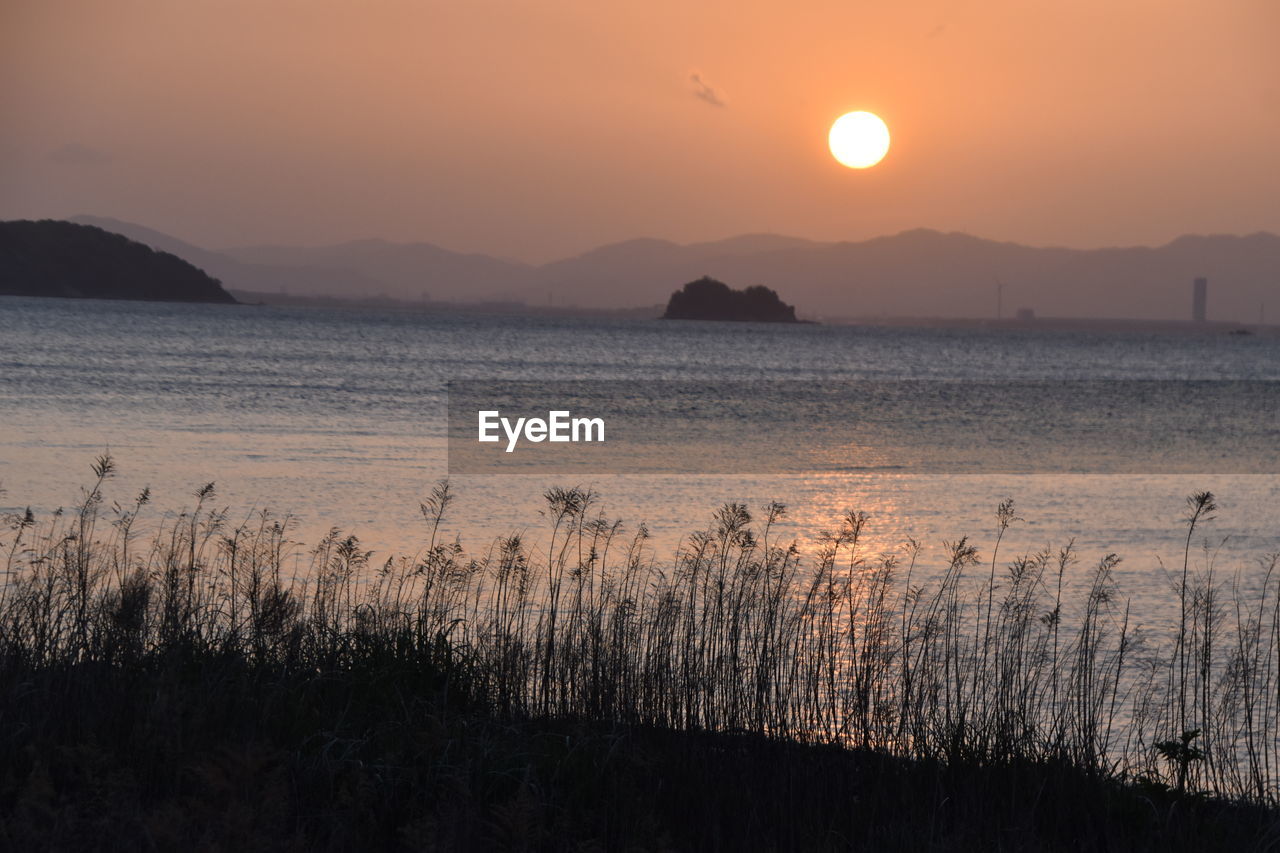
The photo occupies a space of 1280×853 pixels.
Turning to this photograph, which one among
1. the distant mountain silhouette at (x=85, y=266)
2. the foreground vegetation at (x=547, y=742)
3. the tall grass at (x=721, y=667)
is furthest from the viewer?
the distant mountain silhouette at (x=85, y=266)

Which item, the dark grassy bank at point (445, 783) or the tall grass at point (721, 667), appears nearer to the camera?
the dark grassy bank at point (445, 783)

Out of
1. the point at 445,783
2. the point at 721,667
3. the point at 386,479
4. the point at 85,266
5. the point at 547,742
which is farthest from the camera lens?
the point at 85,266

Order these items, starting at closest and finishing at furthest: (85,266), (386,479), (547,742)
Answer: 1. (547,742)
2. (386,479)
3. (85,266)

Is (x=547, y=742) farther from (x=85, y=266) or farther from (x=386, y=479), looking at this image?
(x=85, y=266)

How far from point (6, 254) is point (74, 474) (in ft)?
586

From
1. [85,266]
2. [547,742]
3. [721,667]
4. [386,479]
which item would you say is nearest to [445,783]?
[547,742]

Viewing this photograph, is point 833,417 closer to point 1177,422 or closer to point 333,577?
point 1177,422

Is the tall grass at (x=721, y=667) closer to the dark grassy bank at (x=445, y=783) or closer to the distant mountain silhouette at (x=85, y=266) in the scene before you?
the dark grassy bank at (x=445, y=783)

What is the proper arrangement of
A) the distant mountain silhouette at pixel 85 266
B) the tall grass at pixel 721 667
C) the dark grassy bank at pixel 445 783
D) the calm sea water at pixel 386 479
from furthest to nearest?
the distant mountain silhouette at pixel 85 266 → the calm sea water at pixel 386 479 → the tall grass at pixel 721 667 → the dark grassy bank at pixel 445 783

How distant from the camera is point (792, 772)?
7.11 metres

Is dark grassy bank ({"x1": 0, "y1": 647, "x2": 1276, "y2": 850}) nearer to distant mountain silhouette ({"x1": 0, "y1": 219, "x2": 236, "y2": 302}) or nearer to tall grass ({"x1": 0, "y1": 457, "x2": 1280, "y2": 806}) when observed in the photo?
tall grass ({"x1": 0, "y1": 457, "x2": 1280, "y2": 806})

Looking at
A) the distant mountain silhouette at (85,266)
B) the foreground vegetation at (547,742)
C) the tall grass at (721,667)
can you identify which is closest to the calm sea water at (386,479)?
the tall grass at (721,667)

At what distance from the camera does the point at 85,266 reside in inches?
7362

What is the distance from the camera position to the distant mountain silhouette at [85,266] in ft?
588
